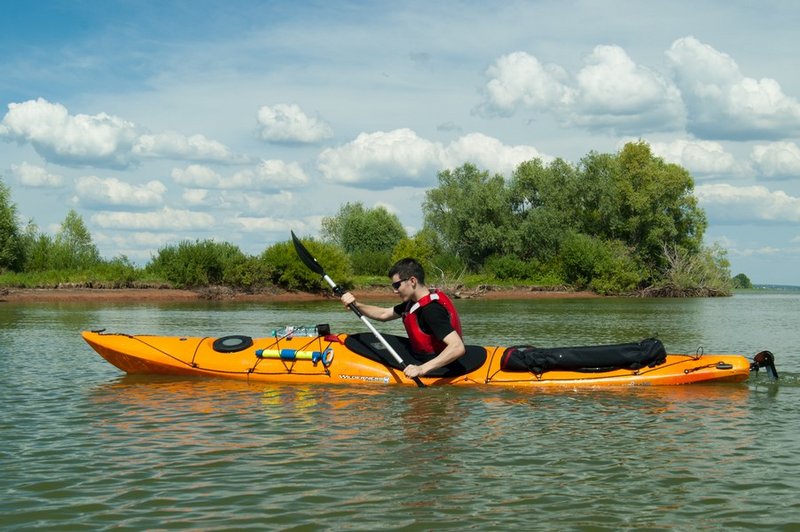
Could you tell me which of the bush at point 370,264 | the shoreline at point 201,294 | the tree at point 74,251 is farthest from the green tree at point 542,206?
the tree at point 74,251

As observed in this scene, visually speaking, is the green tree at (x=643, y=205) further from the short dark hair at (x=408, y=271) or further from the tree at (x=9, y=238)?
the short dark hair at (x=408, y=271)

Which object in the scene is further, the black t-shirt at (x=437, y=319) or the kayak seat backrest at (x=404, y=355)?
the kayak seat backrest at (x=404, y=355)

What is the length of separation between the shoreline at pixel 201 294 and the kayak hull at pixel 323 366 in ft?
84.8

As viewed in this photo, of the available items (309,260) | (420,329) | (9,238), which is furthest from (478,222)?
(420,329)

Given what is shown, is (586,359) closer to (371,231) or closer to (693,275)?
(693,275)

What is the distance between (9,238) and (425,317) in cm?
3420

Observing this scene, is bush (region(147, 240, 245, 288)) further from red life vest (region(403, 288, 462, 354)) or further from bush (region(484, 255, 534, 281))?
red life vest (region(403, 288, 462, 354))

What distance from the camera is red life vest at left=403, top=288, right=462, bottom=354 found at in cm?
831

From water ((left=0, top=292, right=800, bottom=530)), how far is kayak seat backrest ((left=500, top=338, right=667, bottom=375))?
0.32 m

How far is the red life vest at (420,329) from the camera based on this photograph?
327 inches

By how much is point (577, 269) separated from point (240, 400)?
133ft

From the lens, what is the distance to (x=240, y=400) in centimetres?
840

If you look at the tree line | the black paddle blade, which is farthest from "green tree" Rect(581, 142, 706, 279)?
the black paddle blade

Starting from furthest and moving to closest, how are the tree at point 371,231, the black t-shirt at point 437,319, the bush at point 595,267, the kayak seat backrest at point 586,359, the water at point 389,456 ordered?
the tree at point 371,231, the bush at point 595,267, the kayak seat backrest at point 586,359, the black t-shirt at point 437,319, the water at point 389,456
